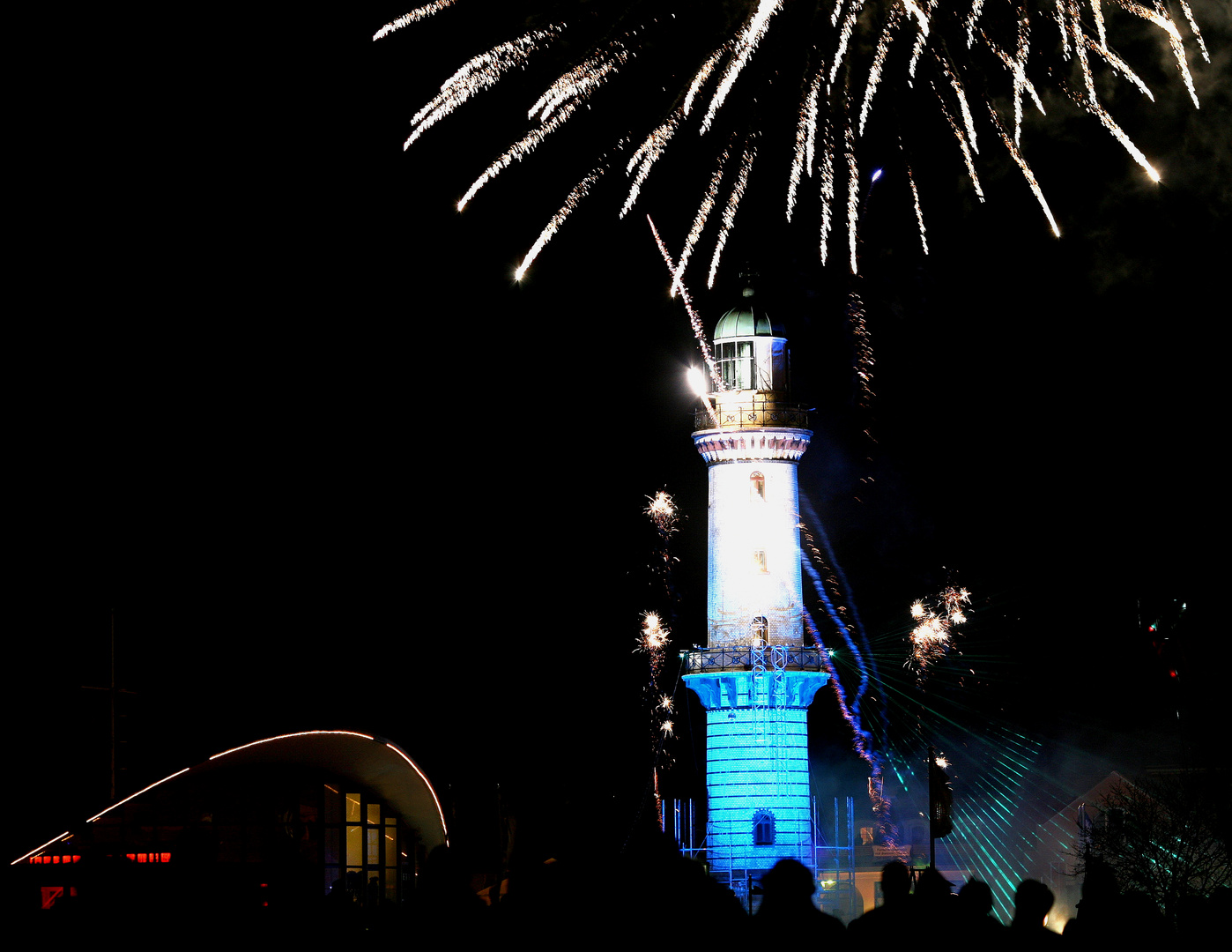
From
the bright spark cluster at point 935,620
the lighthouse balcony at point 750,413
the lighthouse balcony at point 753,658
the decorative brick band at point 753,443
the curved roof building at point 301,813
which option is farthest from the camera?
the bright spark cluster at point 935,620

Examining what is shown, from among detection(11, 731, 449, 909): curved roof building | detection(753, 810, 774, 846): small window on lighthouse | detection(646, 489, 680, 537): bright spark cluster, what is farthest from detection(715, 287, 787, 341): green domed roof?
detection(11, 731, 449, 909): curved roof building

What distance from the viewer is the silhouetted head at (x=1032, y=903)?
464 inches

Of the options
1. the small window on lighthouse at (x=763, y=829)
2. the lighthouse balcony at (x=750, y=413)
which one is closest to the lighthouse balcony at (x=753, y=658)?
the small window on lighthouse at (x=763, y=829)

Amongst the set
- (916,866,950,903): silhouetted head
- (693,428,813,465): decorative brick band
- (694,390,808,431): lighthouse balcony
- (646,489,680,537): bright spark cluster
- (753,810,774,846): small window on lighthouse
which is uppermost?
(694,390,808,431): lighthouse balcony

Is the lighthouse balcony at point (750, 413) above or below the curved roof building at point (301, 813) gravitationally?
above

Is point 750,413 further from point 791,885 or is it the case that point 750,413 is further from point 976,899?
point 791,885

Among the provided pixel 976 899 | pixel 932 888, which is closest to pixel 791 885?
pixel 932 888

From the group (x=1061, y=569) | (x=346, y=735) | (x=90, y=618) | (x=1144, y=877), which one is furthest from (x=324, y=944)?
(x=1061, y=569)

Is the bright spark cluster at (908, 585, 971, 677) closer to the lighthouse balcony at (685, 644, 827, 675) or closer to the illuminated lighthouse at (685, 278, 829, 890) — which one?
the lighthouse balcony at (685, 644, 827, 675)

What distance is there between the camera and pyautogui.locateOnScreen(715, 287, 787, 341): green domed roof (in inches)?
2302

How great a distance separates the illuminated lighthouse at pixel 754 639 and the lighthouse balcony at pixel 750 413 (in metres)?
0.04

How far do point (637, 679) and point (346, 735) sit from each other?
31.6m

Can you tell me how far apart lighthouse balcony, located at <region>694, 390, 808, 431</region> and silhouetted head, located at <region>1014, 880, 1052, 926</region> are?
44.4m

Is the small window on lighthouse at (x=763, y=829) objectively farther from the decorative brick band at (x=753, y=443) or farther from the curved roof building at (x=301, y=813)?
the decorative brick band at (x=753, y=443)
